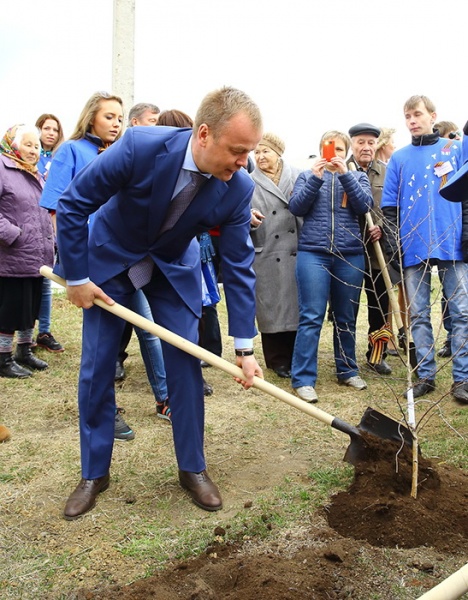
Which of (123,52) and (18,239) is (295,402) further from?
(123,52)

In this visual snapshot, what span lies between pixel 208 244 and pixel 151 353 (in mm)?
1061

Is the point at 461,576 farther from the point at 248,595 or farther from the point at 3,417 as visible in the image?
the point at 3,417

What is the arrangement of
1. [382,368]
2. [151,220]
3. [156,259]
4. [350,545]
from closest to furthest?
1. [350,545]
2. [151,220]
3. [156,259]
4. [382,368]

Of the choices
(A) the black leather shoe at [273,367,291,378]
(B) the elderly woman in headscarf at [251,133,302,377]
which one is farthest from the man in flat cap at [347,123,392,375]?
(A) the black leather shoe at [273,367,291,378]

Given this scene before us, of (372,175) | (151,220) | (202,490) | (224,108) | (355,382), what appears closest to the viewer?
(224,108)

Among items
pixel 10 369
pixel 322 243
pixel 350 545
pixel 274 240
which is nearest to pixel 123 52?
pixel 274 240

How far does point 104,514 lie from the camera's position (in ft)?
10.6

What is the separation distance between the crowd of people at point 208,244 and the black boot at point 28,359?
0.01 m

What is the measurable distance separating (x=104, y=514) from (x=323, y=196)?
3.10m

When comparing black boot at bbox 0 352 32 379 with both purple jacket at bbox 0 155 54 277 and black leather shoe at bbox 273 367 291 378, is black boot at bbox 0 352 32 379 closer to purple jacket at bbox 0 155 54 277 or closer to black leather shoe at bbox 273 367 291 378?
purple jacket at bbox 0 155 54 277

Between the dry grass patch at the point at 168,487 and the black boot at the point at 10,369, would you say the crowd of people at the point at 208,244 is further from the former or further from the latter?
the dry grass patch at the point at 168,487

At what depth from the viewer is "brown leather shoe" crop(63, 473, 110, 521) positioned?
10.5 ft

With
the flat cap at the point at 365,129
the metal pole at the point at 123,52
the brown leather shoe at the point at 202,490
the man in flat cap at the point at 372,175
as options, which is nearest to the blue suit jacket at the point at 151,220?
the brown leather shoe at the point at 202,490

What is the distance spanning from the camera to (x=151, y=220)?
3.08 m
